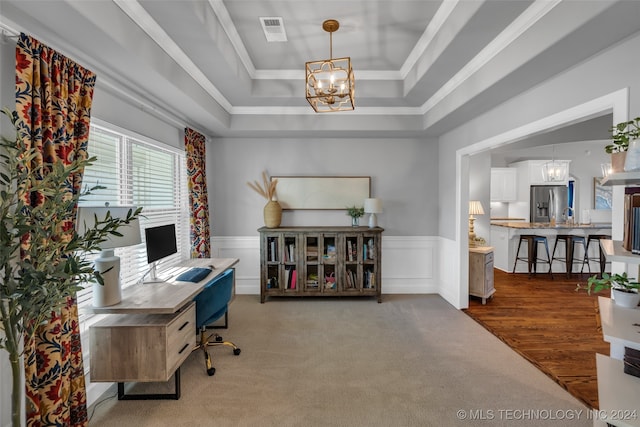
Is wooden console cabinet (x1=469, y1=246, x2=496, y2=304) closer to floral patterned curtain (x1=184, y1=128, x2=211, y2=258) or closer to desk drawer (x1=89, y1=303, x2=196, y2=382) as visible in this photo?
floral patterned curtain (x1=184, y1=128, x2=211, y2=258)

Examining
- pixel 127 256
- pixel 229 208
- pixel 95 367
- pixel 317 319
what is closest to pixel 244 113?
pixel 229 208

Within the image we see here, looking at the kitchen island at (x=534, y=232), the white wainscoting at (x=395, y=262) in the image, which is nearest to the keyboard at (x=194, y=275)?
the white wainscoting at (x=395, y=262)

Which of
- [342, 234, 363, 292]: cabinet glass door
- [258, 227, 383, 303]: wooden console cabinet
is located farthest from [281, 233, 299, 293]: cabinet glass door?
[342, 234, 363, 292]: cabinet glass door

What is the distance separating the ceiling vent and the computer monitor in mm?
1931

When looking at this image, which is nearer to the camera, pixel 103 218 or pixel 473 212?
pixel 103 218

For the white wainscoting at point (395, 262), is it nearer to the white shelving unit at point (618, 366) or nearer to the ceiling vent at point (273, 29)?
the ceiling vent at point (273, 29)

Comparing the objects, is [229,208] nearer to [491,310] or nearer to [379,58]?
[379,58]

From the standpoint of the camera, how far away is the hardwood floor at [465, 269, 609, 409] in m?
2.59

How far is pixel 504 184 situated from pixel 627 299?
20.1ft

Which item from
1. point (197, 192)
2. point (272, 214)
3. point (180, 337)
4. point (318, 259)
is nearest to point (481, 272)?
point (318, 259)

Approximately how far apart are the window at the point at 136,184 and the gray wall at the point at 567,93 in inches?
125

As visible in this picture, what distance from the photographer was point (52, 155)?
1.82 metres

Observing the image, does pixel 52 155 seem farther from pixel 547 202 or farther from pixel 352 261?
pixel 547 202

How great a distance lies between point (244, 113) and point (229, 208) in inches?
55.6
